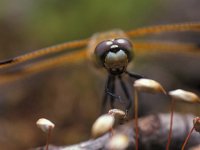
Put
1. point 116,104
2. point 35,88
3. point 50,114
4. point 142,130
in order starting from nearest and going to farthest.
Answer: point 142,130
point 116,104
point 50,114
point 35,88

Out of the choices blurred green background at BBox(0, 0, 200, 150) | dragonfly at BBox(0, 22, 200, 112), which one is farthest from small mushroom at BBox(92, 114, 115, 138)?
blurred green background at BBox(0, 0, 200, 150)

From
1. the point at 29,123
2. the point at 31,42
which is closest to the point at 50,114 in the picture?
the point at 29,123

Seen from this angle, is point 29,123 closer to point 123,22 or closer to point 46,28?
point 46,28

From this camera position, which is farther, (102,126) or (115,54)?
(115,54)

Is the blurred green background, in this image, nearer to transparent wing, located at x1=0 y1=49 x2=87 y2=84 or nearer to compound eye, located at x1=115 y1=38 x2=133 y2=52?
transparent wing, located at x1=0 y1=49 x2=87 y2=84

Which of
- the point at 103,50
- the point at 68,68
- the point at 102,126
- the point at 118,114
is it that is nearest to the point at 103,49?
the point at 103,50

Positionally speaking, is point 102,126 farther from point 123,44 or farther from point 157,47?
point 157,47

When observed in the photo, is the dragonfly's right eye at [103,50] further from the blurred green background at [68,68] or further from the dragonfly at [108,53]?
the blurred green background at [68,68]
